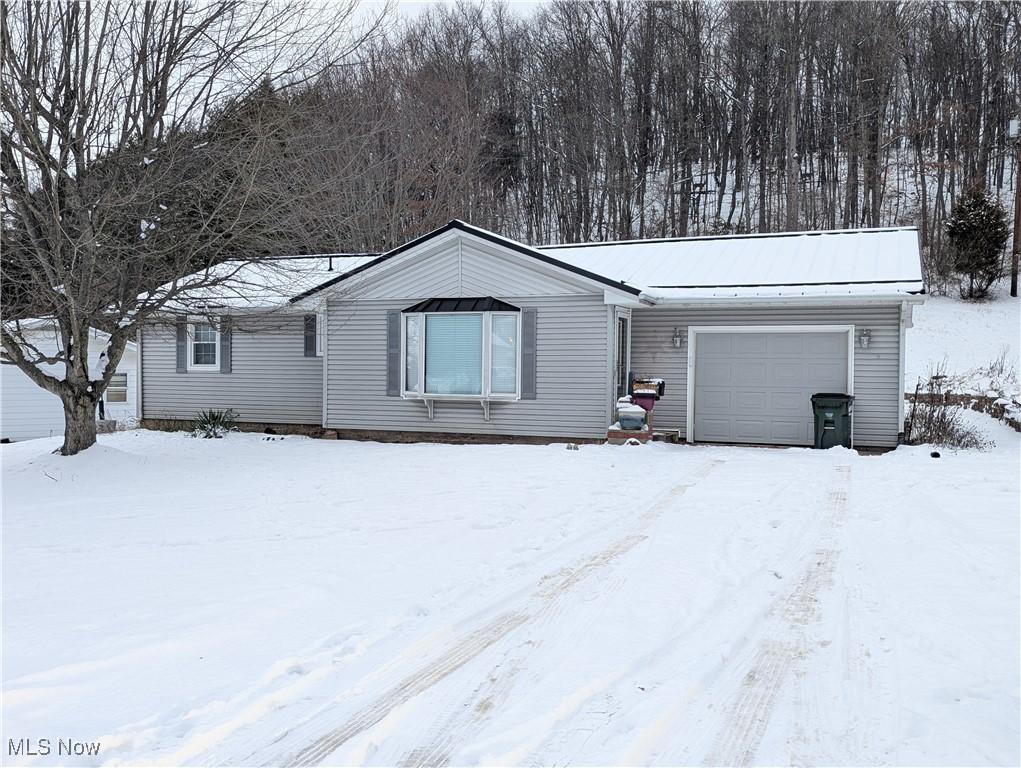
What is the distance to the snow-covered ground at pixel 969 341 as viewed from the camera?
19.4 m

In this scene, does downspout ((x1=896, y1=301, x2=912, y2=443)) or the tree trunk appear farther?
downspout ((x1=896, y1=301, x2=912, y2=443))

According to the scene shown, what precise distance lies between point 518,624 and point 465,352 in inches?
363

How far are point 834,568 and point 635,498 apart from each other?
113 inches

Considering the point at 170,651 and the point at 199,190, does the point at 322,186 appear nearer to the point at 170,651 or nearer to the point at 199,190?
the point at 199,190

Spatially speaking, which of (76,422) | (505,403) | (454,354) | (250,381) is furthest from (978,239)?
(76,422)

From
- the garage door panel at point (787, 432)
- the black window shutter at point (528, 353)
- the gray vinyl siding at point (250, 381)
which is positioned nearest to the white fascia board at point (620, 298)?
the black window shutter at point (528, 353)

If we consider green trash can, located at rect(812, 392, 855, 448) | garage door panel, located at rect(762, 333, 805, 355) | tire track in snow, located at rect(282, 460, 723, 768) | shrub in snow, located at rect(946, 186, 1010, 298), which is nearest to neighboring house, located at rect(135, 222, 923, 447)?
garage door panel, located at rect(762, 333, 805, 355)

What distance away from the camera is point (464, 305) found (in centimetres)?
1351

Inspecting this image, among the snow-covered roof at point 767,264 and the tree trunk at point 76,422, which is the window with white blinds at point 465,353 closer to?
the snow-covered roof at point 767,264

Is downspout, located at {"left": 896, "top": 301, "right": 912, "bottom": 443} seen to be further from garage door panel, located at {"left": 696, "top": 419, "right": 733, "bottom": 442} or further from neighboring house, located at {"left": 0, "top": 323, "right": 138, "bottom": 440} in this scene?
neighboring house, located at {"left": 0, "top": 323, "right": 138, "bottom": 440}

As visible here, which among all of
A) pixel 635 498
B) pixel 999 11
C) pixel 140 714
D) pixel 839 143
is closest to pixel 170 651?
pixel 140 714

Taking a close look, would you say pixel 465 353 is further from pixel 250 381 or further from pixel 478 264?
pixel 250 381

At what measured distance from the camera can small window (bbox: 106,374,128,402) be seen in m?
20.3

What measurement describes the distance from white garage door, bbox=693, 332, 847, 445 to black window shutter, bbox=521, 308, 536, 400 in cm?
290
